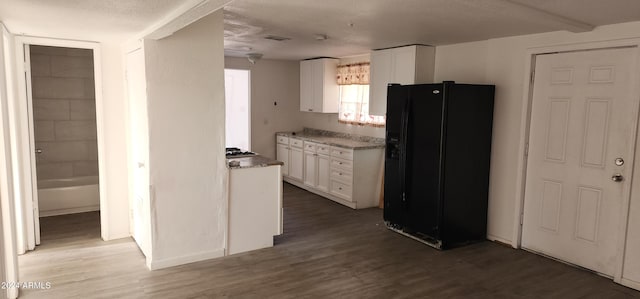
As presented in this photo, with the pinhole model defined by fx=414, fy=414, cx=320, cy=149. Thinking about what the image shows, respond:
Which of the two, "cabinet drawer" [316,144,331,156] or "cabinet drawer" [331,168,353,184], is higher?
"cabinet drawer" [316,144,331,156]

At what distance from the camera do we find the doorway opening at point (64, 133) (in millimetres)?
5020

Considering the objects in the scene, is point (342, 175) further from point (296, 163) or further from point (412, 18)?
point (412, 18)

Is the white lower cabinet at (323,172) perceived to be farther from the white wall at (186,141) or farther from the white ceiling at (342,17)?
the white wall at (186,141)

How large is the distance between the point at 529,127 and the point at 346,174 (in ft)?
7.78

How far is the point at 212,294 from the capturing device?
305cm

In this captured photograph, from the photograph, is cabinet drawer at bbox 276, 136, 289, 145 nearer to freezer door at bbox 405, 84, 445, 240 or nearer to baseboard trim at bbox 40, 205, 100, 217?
baseboard trim at bbox 40, 205, 100, 217

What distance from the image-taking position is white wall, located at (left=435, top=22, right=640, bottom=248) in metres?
4.01

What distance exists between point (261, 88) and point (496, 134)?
4.13 meters

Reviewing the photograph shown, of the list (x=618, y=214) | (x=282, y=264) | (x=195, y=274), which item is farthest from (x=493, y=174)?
(x=195, y=274)

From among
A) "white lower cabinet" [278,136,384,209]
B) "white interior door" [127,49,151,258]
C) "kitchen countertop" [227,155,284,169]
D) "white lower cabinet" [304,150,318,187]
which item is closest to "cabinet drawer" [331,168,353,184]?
"white lower cabinet" [278,136,384,209]

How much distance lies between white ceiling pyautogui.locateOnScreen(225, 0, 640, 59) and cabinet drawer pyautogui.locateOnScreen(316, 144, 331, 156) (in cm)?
171

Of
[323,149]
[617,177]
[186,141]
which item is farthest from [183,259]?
[617,177]

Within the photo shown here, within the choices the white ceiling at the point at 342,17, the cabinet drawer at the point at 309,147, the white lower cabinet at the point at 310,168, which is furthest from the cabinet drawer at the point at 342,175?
the white ceiling at the point at 342,17

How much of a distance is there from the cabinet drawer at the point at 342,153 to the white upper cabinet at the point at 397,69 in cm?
60
